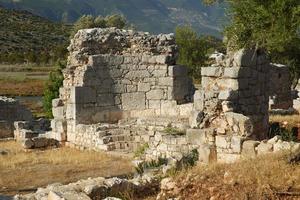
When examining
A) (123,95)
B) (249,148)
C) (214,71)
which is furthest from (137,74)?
(249,148)

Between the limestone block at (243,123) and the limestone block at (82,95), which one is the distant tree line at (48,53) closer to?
the limestone block at (82,95)

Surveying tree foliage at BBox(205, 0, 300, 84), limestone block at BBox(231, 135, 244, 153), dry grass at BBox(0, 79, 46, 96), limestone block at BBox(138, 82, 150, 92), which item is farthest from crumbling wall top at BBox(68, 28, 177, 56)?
dry grass at BBox(0, 79, 46, 96)

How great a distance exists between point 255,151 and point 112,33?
35.1 feet

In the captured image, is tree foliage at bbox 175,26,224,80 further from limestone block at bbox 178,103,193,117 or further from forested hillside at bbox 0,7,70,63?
forested hillside at bbox 0,7,70,63

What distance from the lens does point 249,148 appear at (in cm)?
1274

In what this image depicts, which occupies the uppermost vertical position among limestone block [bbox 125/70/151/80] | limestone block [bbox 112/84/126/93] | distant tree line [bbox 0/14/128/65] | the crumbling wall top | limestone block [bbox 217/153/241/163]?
distant tree line [bbox 0/14/128/65]

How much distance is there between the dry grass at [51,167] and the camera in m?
14.2

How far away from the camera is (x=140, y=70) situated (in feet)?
69.5

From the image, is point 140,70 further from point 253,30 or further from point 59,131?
point 253,30

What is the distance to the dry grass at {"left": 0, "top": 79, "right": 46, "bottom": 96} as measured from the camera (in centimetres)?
5919

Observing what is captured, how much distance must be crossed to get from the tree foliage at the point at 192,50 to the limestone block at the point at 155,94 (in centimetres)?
2670

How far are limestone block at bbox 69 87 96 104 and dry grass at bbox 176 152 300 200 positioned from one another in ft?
35.2

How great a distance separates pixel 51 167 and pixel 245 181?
829cm

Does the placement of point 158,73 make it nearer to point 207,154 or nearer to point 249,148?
point 207,154
